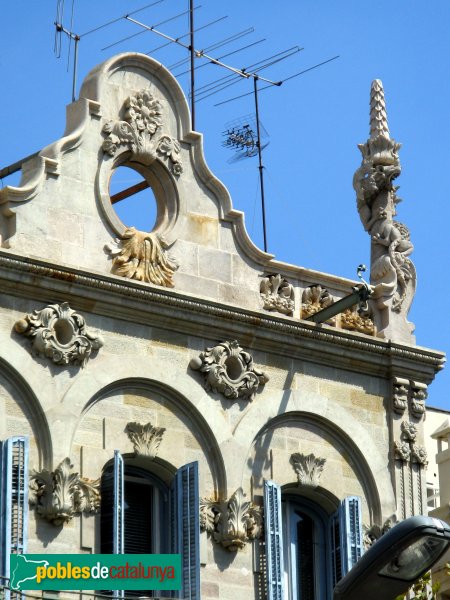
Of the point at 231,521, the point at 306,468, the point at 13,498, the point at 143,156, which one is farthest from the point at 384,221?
the point at 13,498

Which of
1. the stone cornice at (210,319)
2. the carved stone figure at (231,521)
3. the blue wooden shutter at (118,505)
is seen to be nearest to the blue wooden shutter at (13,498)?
the blue wooden shutter at (118,505)

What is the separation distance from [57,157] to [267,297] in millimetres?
4421

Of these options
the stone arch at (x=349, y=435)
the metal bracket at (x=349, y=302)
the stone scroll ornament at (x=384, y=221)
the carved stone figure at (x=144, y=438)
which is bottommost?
the carved stone figure at (x=144, y=438)

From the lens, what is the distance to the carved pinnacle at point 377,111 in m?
34.6

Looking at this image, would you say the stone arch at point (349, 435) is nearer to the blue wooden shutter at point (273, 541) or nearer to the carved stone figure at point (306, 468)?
the carved stone figure at point (306, 468)

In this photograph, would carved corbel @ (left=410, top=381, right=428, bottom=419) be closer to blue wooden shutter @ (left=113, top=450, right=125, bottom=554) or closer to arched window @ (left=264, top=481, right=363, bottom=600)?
arched window @ (left=264, top=481, right=363, bottom=600)

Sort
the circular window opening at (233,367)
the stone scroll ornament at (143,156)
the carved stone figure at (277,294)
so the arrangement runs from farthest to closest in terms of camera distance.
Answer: the carved stone figure at (277,294) → the circular window opening at (233,367) → the stone scroll ornament at (143,156)

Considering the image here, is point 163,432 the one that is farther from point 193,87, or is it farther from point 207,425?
point 193,87

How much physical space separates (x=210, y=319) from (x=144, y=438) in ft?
7.67

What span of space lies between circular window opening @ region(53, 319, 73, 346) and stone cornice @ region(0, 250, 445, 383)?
1.20 ft

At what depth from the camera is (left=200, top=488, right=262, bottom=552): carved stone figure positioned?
30.3 m

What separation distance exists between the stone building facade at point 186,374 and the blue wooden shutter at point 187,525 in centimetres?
3

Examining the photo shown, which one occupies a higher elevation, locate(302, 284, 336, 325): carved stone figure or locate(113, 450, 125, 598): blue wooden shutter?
locate(302, 284, 336, 325): carved stone figure

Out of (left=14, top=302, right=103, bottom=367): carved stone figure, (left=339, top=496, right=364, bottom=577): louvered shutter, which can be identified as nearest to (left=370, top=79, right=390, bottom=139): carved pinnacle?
(left=339, top=496, right=364, bottom=577): louvered shutter
